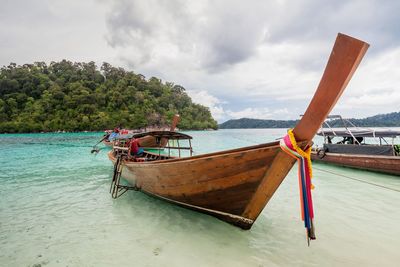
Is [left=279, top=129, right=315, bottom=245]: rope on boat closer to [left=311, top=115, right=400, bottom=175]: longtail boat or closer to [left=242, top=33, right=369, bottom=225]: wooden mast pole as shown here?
[left=242, top=33, right=369, bottom=225]: wooden mast pole

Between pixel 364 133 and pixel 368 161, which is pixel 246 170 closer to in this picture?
pixel 368 161

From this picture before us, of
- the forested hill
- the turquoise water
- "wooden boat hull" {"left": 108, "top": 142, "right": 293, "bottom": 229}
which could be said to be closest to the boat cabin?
the turquoise water

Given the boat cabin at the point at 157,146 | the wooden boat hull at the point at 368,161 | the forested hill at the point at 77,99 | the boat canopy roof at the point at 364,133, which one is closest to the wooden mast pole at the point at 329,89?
the boat cabin at the point at 157,146

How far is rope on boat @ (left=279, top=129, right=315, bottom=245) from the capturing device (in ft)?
8.36

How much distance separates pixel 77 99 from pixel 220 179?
82.9m

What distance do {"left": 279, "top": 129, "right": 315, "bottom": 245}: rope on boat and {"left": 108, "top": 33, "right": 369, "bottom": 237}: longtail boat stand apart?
8 cm

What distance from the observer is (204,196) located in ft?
14.2

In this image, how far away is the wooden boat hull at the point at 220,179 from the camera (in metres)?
3.36

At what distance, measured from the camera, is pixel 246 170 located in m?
3.51

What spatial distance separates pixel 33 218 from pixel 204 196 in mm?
4522

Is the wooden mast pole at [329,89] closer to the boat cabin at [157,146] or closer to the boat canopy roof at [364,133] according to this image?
the boat cabin at [157,146]

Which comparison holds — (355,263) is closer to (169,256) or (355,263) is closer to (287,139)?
(287,139)

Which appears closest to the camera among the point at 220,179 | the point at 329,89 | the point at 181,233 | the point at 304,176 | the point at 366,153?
the point at 329,89

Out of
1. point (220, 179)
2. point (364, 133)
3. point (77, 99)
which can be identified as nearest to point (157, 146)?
point (220, 179)
